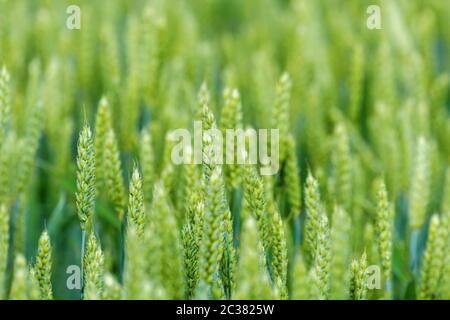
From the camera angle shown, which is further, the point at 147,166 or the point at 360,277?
the point at 147,166

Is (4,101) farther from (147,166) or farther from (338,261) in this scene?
(338,261)

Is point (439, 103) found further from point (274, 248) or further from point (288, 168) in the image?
point (274, 248)

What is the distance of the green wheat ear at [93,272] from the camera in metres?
0.80

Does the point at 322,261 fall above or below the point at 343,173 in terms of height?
below

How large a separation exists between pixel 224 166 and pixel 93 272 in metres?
0.32

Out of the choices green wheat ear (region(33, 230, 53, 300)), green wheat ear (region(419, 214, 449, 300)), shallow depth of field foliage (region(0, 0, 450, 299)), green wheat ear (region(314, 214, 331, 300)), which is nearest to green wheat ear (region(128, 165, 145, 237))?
shallow depth of field foliage (region(0, 0, 450, 299))

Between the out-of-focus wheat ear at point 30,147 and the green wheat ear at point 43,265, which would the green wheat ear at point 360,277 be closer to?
the green wheat ear at point 43,265

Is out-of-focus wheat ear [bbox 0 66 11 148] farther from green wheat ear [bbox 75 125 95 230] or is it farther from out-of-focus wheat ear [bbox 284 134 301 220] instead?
out-of-focus wheat ear [bbox 284 134 301 220]

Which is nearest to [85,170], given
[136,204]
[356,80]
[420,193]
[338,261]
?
[136,204]

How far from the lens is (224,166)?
1.07 meters

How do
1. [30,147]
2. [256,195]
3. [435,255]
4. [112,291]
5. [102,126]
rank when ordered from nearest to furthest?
[112,291]
[256,195]
[435,255]
[102,126]
[30,147]

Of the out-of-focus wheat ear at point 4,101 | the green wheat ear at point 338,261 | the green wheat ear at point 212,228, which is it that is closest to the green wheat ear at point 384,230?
the green wheat ear at point 338,261

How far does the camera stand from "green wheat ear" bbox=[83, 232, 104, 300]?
2.63 feet

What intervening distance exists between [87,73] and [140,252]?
1.07 metres
